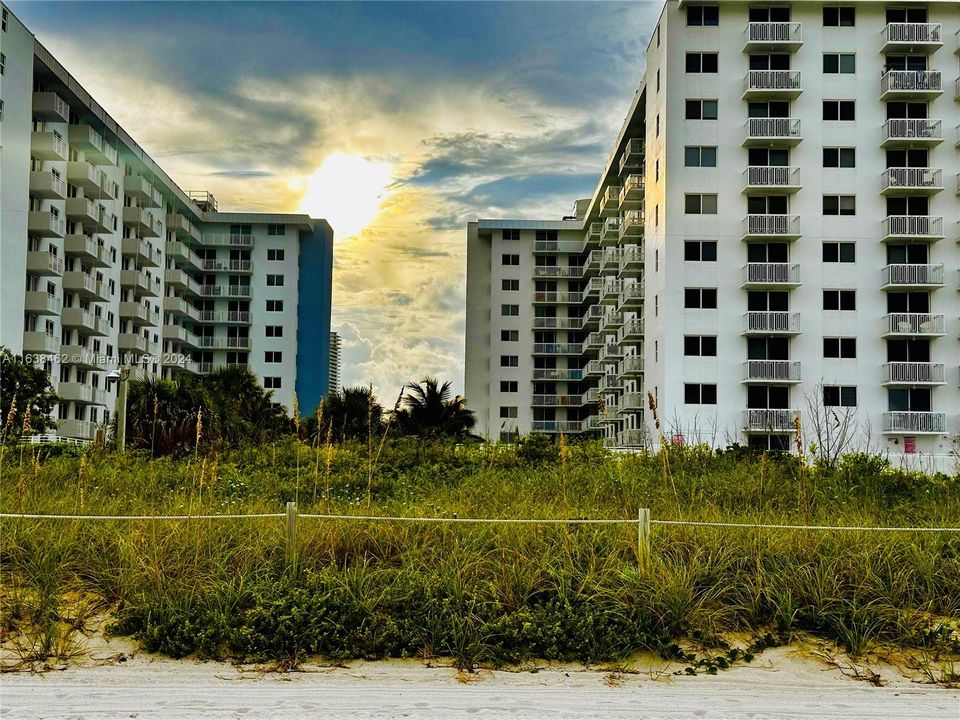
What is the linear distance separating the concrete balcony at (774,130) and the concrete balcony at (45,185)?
118ft

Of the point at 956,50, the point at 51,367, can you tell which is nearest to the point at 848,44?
the point at 956,50

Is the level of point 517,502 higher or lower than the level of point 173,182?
lower

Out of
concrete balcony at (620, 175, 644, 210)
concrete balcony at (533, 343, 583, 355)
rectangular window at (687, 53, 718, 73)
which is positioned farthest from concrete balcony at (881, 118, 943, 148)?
concrete balcony at (533, 343, 583, 355)

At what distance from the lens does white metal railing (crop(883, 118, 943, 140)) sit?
49.4 metres

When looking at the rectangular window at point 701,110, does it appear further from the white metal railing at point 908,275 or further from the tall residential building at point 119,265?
the tall residential building at point 119,265

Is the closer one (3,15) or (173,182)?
(3,15)

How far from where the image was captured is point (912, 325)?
4906 cm

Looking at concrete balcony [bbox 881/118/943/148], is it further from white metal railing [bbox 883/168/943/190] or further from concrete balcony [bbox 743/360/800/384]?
concrete balcony [bbox 743/360/800/384]

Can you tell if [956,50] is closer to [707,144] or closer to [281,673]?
[707,144]

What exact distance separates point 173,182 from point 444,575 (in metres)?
74.9

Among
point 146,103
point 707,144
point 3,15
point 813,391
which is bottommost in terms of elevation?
point 813,391

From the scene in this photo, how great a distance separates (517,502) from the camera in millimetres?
11734

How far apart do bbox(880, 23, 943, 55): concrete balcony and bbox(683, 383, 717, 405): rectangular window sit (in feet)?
62.6

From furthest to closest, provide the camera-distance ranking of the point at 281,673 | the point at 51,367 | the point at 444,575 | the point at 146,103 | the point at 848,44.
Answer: the point at 51,367
the point at 848,44
the point at 146,103
the point at 444,575
the point at 281,673
